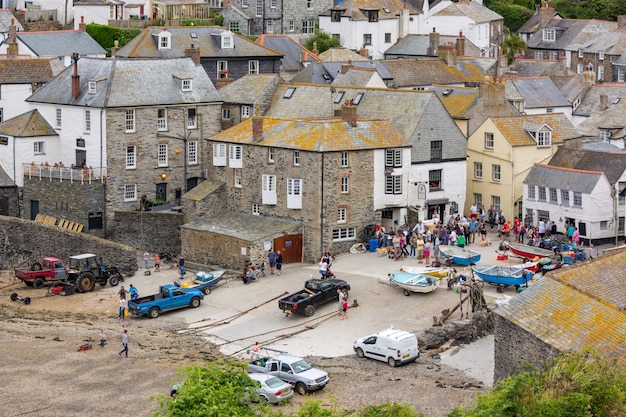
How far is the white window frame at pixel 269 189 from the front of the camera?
72750 mm

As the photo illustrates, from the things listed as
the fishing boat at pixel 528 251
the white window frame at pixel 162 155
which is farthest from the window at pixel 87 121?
the fishing boat at pixel 528 251

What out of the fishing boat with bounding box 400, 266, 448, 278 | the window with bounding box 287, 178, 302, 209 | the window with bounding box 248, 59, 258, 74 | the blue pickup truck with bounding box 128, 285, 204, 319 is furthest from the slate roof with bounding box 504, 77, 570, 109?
the blue pickup truck with bounding box 128, 285, 204, 319

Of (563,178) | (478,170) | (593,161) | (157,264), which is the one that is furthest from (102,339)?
(593,161)

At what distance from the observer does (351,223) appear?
71.4 m

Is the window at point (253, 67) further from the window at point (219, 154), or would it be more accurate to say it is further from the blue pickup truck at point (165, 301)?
the blue pickup truck at point (165, 301)

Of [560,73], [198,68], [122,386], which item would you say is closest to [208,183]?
[198,68]

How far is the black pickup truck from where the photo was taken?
A: 198 feet

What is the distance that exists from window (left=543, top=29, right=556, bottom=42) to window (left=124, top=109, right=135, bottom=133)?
5866 cm

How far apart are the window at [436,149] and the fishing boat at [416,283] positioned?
13.8 m

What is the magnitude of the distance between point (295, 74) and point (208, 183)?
2337 centimetres

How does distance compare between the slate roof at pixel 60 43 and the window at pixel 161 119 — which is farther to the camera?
the slate roof at pixel 60 43

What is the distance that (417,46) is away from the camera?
114875 mm

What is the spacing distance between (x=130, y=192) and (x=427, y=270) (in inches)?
832

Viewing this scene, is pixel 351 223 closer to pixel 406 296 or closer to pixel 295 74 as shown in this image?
pixel 406 296
